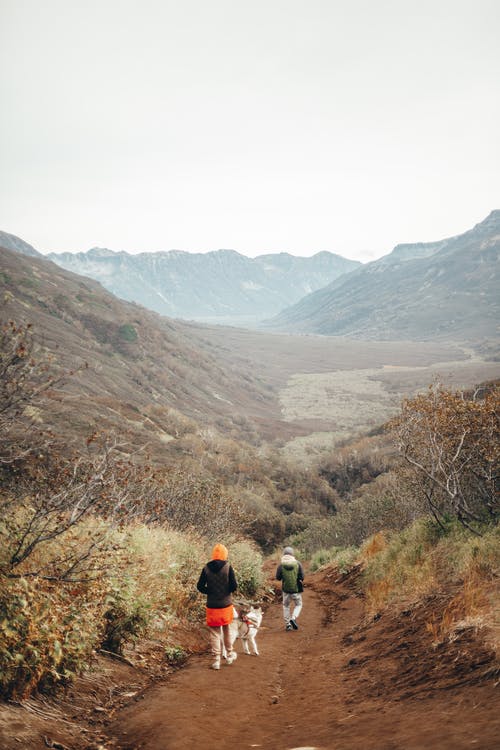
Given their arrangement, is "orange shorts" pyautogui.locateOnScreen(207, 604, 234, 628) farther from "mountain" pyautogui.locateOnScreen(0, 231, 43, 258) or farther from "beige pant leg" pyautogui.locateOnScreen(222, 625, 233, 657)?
"mountain" pyautogui.locateOnScreen(0, 231, 43, 258)

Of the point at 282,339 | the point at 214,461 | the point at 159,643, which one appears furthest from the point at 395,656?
the point at 282,339

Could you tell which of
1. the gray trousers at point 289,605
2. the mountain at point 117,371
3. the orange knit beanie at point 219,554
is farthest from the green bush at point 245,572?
the mountain at point 117,371

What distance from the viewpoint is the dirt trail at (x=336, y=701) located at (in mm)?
3611

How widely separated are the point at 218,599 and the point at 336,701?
206 centimetres

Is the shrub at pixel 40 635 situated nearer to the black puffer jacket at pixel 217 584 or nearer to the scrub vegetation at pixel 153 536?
the scrub vegetation at pixel 153 536

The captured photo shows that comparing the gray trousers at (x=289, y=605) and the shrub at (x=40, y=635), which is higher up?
the shrub at (x=40, y=635)

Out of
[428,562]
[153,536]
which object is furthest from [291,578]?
[153,536]

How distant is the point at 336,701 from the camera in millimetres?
5035

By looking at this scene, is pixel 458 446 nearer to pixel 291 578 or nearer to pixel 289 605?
pixel 291 578

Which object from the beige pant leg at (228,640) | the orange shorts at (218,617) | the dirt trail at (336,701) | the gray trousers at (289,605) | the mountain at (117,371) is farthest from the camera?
the mountain at (117,371)

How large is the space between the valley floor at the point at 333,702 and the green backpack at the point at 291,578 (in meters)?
1.67

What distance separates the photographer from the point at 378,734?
3670 mm

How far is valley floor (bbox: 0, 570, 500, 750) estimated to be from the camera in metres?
3.62

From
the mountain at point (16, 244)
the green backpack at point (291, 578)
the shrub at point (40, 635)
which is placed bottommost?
the green backpack at point (291, 578)
